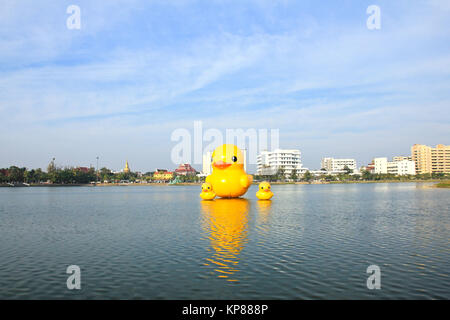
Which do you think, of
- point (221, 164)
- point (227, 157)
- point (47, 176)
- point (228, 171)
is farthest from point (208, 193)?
point (47, 176)

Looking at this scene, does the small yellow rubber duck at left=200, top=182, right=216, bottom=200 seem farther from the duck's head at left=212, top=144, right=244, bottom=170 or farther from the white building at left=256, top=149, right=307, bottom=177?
the white building at left=256, top=149, right=307, bottom=177

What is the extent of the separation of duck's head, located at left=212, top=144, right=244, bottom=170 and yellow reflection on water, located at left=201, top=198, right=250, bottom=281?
956 cm

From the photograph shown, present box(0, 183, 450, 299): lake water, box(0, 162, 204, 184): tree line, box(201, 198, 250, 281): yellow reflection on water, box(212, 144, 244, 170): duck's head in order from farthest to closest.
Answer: box(0, 162, 204, 184): tree line, box(212, 144, 244, 170): duck's head, box(201, 198, 250, 281): yellow reflection on water, box(0, 183, 450, 299): lake water

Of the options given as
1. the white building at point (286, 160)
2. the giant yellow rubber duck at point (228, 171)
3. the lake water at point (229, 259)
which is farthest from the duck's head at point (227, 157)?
the white building at point (286, 160)

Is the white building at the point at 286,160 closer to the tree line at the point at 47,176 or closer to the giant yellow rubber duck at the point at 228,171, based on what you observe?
the tree line at the point at 47,176

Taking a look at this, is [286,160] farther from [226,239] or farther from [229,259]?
[229,259]

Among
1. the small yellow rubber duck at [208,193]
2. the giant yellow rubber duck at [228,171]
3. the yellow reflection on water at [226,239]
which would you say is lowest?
the yellow reflection on water at [226,239]

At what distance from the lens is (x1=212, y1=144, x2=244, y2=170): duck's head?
3419cm

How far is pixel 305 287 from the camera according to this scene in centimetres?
944

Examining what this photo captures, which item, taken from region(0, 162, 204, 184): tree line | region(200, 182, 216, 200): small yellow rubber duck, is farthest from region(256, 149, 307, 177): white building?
region(200, 182, 216, 200): small yellow rubber duck

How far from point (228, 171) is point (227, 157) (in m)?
1.73

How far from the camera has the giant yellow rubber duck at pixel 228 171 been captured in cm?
3434
